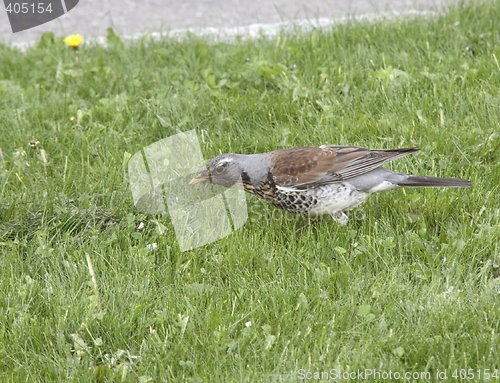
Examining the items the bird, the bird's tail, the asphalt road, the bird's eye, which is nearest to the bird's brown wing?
the bird

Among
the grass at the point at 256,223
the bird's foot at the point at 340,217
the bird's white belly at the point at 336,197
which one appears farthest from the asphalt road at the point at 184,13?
the bird's foot at the point at 340,217

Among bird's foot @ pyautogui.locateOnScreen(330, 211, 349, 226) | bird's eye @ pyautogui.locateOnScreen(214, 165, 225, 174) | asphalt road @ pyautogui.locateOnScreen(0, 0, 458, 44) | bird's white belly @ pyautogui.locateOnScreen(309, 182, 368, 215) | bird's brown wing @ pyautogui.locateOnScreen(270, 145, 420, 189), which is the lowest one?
bird's foot @ pyautogui.locateOnScreen(330, 211, 349, 226)

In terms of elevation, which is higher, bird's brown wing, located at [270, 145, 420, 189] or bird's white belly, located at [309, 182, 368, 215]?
bird's brown wing, located at [270, 145, 420, 189]

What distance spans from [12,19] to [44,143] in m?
2.96

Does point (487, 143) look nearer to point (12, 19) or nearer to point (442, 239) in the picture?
point (442, 239)

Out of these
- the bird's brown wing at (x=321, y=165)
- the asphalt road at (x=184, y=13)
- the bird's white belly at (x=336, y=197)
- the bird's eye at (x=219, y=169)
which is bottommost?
the bird's white belly at (x=336, y=197)

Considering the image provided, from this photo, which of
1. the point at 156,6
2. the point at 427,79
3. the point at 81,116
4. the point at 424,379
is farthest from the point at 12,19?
the point at 424,379

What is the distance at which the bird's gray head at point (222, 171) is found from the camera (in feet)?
15.9

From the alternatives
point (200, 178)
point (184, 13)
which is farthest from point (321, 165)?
point (184, 13)

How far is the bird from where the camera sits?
4750 mm

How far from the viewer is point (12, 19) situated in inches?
313

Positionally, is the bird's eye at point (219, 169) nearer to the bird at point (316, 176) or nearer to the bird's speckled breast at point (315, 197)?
the bird at point (316, 176)

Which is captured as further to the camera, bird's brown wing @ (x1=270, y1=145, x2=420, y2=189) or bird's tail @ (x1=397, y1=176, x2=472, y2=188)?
bird's brown wing @ (x1=270, y1=145, x2=420, y2=189)

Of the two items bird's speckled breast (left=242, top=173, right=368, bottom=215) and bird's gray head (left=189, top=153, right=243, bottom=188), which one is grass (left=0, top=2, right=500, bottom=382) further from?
bird's gray head (left=189, top=153, right=243, bottom=188)
